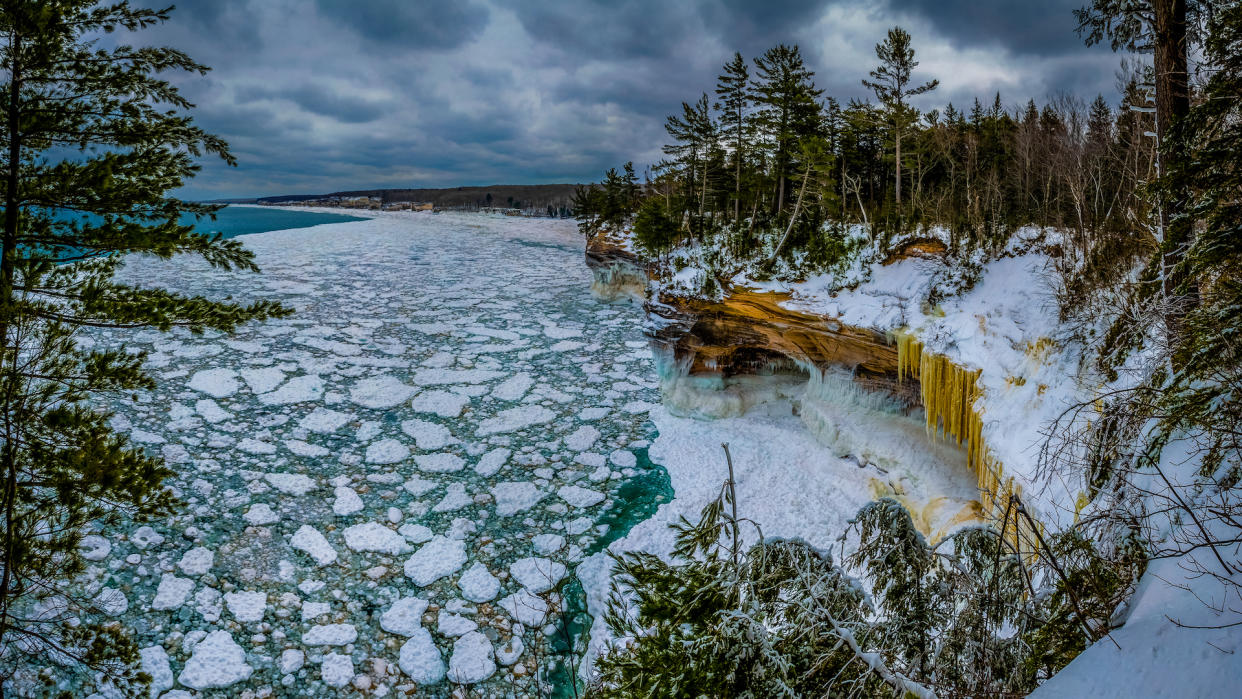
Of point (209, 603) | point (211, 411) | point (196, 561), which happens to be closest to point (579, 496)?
point (209, 603)

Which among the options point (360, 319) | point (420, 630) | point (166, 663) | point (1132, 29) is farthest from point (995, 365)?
point (360, 319)

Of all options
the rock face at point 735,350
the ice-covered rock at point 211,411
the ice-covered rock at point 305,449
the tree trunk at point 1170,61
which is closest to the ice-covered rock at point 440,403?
the ice-covered rock at point 305,449

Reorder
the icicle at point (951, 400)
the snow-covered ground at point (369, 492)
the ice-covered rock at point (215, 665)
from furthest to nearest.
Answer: the icicle at point (951, 400), the snow-covered ground at point (369, 492), the ice-covered rock at point (215, 665)

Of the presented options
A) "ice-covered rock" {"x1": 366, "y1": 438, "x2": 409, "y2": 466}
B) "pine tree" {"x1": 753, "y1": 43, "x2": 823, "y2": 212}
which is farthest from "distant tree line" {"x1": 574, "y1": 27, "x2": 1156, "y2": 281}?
"ice-covered rock" {"x1": 366, "y1": 438, "x2": 409, "y2": 466}

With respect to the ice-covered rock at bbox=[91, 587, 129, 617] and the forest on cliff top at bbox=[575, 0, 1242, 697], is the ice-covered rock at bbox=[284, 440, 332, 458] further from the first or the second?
the forest on cliff top at bbox=[575, 0, 1242, 697]

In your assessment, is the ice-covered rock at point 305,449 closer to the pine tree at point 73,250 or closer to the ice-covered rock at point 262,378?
the ice-covered rock at point 262,378

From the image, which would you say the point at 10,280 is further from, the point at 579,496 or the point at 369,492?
the point at 579,496

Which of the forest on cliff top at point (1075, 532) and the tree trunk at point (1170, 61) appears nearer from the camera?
the forest on cliff top at point (1075, 532)

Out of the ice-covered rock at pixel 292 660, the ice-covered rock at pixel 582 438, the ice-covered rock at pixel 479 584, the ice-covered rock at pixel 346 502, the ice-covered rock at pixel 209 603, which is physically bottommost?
the ice-covered rock at pixel 292 660
